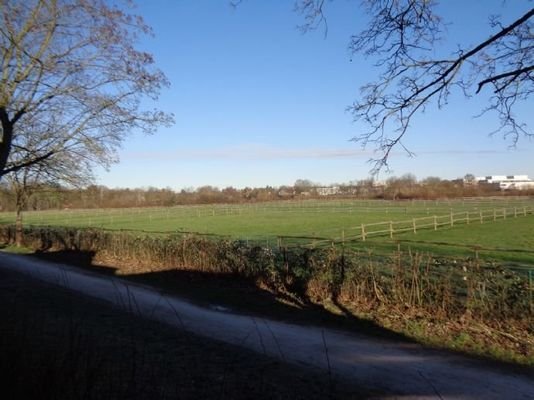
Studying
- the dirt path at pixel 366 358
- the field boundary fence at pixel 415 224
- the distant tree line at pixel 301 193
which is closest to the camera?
the dirt path at pixel 366 358

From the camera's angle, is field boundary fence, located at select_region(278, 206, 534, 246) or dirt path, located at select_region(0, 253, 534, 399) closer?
dirt path, located at select_region(0, 253, 534, 399)

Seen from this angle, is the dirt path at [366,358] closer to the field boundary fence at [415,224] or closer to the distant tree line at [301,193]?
the field boundary fence at [415,224]

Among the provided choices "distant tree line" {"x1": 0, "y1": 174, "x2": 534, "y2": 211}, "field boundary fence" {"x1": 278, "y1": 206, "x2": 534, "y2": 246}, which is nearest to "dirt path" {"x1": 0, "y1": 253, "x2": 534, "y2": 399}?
"field boundary fence" {"x1": 278, "y1": 206, "x2": 534, "y2": 246}

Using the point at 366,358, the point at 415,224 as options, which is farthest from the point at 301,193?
the point at 366,358

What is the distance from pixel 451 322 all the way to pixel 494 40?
5305mm

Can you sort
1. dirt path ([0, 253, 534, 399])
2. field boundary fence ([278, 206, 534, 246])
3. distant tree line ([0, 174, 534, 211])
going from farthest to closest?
distant tree line ([0, 174, 534, 211]) < field boundary fence ([278, 206, 534, 246]) < dirt path ([0, 253, 534, 399])

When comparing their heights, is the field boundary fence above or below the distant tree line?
below

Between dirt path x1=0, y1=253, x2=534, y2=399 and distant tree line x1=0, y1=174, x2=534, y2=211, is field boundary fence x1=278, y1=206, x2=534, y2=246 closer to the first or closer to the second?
dirt path x1=0, y1=253, x2=534, y2=399

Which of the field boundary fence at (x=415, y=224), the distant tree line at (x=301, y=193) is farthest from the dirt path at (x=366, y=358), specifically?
the distant tree line at (x=301, y=193)

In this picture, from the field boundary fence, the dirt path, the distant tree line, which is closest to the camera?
the dirt path

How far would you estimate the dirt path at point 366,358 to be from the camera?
226 inches

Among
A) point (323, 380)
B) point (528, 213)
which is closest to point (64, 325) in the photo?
point (323, 380)

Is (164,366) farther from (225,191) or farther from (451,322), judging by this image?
(225,191)

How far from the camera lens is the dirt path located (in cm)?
573
